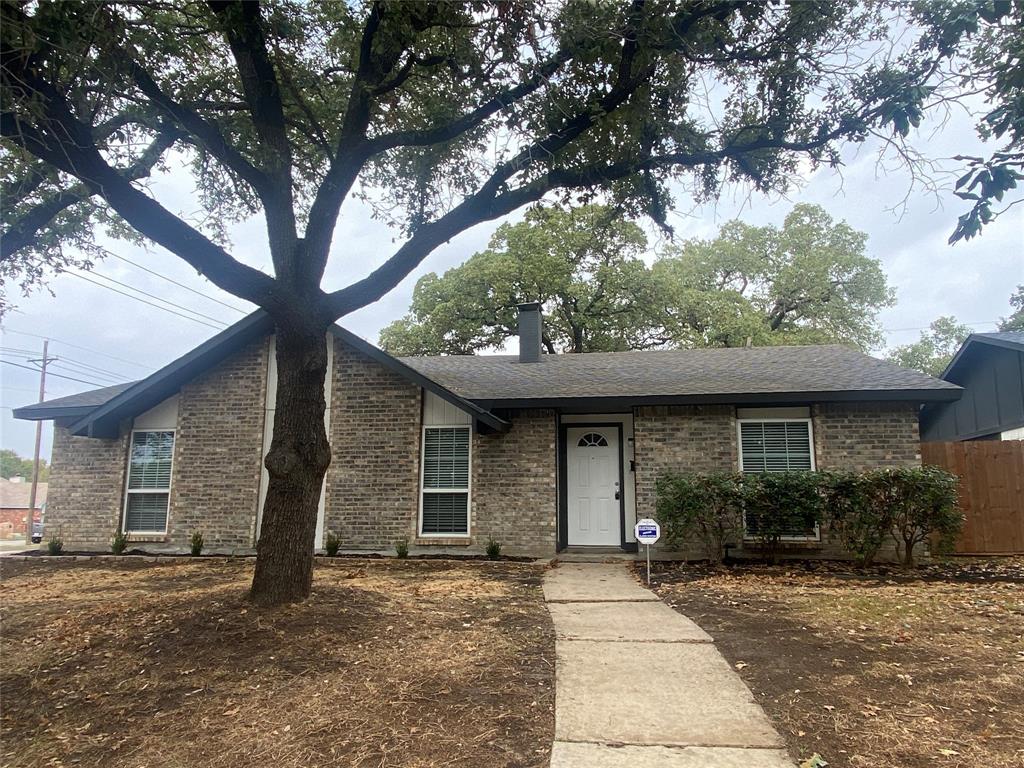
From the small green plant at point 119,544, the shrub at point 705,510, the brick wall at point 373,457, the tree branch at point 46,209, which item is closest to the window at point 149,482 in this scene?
the small green plant at point 119,544

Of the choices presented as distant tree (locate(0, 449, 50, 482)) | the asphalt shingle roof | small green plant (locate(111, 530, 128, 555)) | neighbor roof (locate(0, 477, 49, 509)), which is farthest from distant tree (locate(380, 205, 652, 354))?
distant tree (locate(0, 449, 50, 482))

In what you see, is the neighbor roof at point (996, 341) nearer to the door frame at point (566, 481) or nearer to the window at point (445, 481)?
the door frame at point (566, 481)

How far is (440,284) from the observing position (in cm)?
2505

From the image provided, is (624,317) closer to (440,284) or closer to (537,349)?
(440,284)

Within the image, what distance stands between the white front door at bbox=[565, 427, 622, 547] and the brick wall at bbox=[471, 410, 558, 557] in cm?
105

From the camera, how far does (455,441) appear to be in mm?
10656

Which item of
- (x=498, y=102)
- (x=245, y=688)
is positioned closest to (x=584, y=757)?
(x=245, y=688)

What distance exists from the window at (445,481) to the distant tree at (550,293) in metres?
13.6

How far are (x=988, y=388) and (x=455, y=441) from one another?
12726 mm

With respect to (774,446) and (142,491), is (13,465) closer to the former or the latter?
(142,491)

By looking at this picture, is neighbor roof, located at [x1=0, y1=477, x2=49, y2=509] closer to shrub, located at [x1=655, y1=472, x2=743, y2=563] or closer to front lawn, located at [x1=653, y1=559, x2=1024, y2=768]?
shrub, located at [x1=655, y1=472, x2=743, y2=563]

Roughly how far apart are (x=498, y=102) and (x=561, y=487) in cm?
654

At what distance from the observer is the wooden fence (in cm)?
1013

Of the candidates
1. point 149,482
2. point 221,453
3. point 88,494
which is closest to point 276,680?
point 221,453
